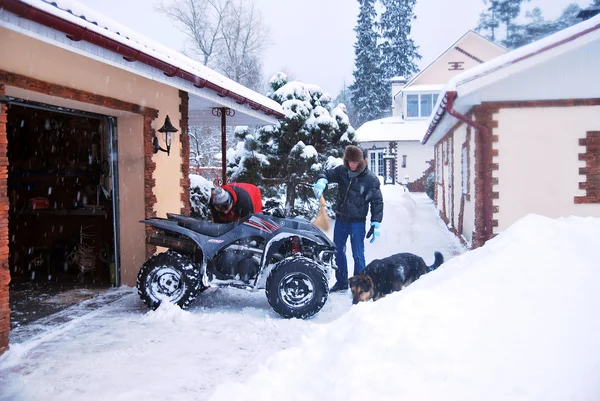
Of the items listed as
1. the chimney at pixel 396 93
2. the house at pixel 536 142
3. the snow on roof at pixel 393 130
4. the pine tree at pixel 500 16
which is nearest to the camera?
the house at pixel 536 142

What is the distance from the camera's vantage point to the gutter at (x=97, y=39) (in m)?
3.69

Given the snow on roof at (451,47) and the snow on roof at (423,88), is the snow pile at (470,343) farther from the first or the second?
the snow on roof at (451,47)

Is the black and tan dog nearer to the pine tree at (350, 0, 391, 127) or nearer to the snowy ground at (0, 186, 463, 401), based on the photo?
the snowy ground at (0, 186, 463, 401)

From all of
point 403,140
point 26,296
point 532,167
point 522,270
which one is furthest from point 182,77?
point 403,140

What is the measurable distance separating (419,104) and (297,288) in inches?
1124

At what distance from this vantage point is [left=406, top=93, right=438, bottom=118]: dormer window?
105 feet

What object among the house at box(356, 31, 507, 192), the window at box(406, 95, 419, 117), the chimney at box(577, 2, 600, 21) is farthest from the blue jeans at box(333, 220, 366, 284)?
the window at box(406, 95, 419, 117)

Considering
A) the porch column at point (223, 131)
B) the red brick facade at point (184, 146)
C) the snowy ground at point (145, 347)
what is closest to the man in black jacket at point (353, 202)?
the snowy ground at point (145, 347)

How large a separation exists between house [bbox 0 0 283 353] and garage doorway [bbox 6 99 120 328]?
0.7 inches

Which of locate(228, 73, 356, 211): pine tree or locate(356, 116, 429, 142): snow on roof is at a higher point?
locate(356, 116, 429, 142): snow on roof

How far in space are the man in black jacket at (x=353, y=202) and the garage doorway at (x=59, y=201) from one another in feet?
10.7

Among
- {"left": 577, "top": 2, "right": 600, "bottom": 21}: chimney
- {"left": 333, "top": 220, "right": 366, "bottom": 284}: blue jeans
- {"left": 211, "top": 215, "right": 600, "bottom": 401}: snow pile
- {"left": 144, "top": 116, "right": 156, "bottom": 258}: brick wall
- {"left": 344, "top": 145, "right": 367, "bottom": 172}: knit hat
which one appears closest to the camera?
{"left": 211, "top": 215, "right": 600, "bottom": 401}: snow pile

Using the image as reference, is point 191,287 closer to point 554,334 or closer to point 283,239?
point 283,239

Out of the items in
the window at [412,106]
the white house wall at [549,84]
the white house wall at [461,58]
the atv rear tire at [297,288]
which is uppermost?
the white house wall at [461,58]
